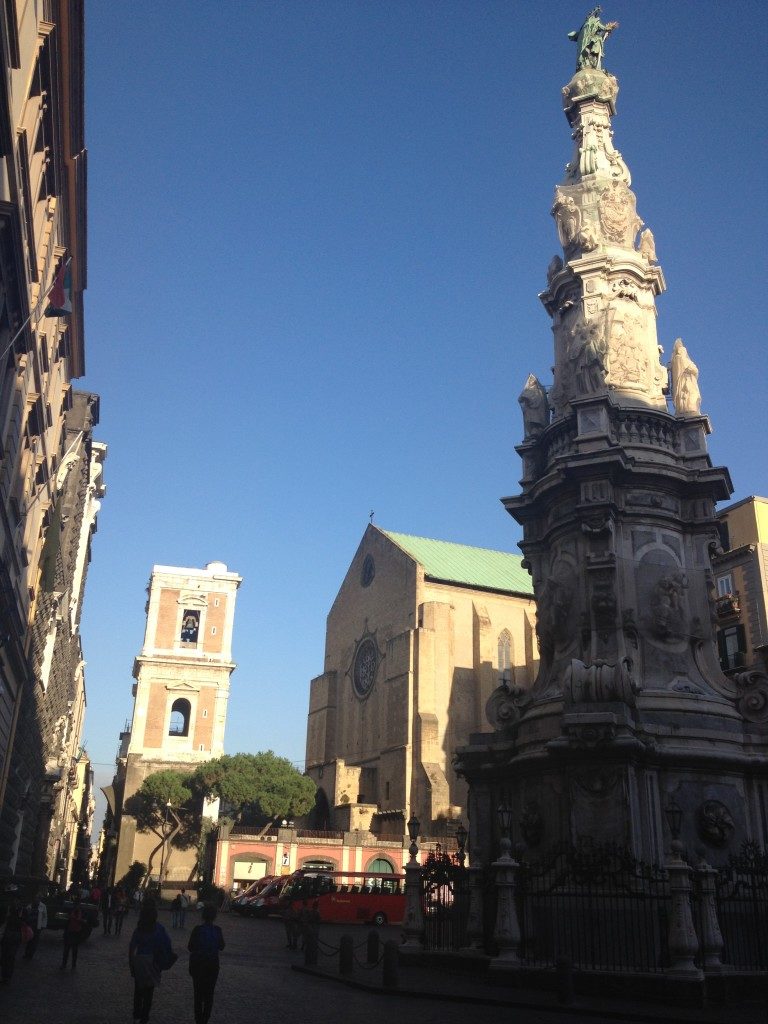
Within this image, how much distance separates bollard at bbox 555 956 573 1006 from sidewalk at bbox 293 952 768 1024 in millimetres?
119

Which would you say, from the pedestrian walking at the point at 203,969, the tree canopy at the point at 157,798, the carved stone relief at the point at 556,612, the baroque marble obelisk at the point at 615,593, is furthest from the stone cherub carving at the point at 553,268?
the tree canopy at the point at 157,798

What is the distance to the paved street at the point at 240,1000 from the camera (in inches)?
460

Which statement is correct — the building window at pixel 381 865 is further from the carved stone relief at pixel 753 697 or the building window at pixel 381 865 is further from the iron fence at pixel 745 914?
the iron fence at pixel 745 914

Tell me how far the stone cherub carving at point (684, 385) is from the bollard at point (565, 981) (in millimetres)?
12821

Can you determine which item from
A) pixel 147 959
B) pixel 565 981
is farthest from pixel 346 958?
pixel 147 959

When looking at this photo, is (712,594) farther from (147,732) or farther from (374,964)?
(147,732)

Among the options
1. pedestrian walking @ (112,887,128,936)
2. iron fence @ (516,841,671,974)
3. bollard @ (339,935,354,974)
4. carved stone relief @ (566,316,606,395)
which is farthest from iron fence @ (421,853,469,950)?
pedestrian walking @ (112,887,128,936)

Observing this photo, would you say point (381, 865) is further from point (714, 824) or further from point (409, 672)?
point (714, 824)

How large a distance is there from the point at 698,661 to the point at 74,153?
59.5 feet

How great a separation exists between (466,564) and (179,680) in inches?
861

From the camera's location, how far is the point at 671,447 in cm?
2081

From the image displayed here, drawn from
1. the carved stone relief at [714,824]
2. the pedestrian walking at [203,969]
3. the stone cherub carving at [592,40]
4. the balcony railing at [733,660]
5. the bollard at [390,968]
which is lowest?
the bollard at [390,968]

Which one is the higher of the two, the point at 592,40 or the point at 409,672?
the point at 592,40

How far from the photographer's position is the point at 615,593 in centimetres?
1867
